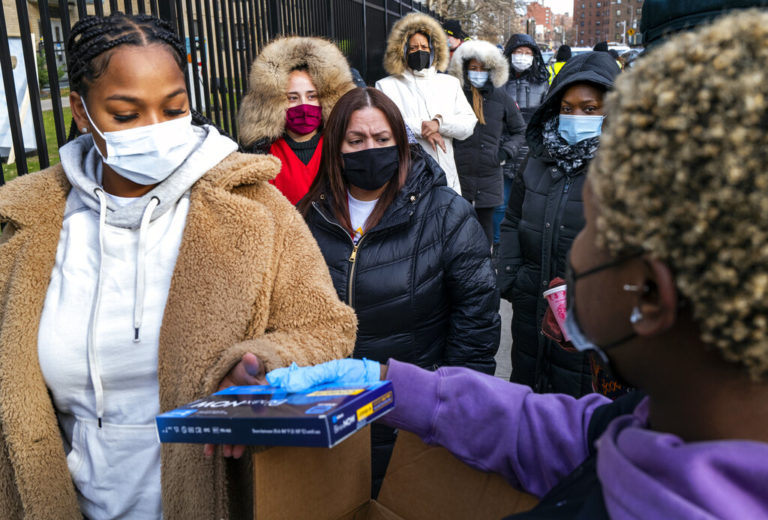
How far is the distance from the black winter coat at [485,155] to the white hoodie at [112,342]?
15.0 feet

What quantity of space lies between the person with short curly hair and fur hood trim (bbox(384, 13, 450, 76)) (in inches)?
198

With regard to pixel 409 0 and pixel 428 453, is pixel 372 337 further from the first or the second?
pixel 409 0

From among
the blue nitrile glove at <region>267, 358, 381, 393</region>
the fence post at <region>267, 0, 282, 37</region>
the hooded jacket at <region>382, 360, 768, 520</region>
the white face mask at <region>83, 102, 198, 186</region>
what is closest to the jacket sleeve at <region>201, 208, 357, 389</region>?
the blue nitrile glove at <region>267, 358, 381, 393</region>

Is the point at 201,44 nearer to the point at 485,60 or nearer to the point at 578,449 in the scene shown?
the point at 485,60

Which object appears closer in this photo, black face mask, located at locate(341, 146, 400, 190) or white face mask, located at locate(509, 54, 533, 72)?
black face mask, located at locate(341, 146, 400, 190)

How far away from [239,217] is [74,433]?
2.43 ft

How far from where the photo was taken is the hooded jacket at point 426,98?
542cm

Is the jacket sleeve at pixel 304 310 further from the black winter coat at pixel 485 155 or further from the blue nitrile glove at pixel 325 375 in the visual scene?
the black winter coat at pixel 485 155

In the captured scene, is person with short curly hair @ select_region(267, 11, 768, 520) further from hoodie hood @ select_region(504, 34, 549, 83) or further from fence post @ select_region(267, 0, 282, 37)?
hoodie hood @ select_region(504, 34, 549, 83)

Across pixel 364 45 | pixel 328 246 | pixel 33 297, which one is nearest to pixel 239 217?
pixel 33 297

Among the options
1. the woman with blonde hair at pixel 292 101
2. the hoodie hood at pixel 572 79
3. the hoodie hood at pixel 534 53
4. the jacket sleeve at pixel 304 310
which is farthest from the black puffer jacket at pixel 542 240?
the hoodie hood at pixel 534 53

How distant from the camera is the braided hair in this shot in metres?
1.68

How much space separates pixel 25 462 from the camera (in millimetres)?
1615

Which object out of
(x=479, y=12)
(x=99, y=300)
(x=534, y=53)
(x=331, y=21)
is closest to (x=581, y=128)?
(x=99, y=300)
